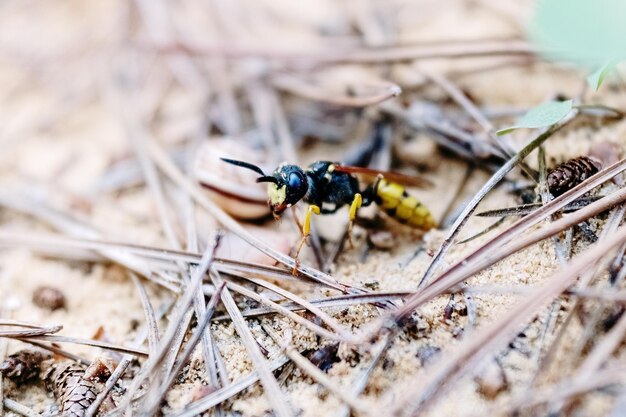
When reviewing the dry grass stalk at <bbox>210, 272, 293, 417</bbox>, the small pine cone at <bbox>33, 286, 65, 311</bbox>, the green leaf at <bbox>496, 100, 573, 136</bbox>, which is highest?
the green leaf at <bbox>496, 100, 573, 136</bbox>

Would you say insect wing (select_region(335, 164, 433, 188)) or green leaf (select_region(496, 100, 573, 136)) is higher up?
Result: green leaf (select_region(496, 100, 573, 136))

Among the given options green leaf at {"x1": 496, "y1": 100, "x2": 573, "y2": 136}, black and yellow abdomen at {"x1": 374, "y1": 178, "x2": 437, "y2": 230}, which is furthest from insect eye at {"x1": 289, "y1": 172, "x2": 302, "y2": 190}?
green leaf at {"x1": 496, "y1": 100, "x2": 573, "y2": 136}

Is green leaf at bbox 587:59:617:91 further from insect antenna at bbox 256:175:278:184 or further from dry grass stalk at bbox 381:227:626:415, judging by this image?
insect antenna at bbox 256:175:278:184

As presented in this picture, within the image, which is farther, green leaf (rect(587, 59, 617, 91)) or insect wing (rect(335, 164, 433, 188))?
insect wing (rect(335, 164, 433, 188))

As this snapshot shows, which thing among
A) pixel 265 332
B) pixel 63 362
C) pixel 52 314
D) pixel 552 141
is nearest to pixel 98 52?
pixel 52 314

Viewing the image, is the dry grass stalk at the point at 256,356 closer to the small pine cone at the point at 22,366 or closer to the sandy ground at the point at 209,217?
the sandy ground at the point at 209,217

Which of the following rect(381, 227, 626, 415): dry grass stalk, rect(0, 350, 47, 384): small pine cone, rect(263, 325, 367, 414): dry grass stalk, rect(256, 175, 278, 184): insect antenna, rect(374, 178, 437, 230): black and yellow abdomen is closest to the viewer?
rect(381, 227, 626, 415): dry grass stalk

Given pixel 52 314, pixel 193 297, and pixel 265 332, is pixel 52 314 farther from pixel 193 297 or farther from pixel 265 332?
pixel 265 332
